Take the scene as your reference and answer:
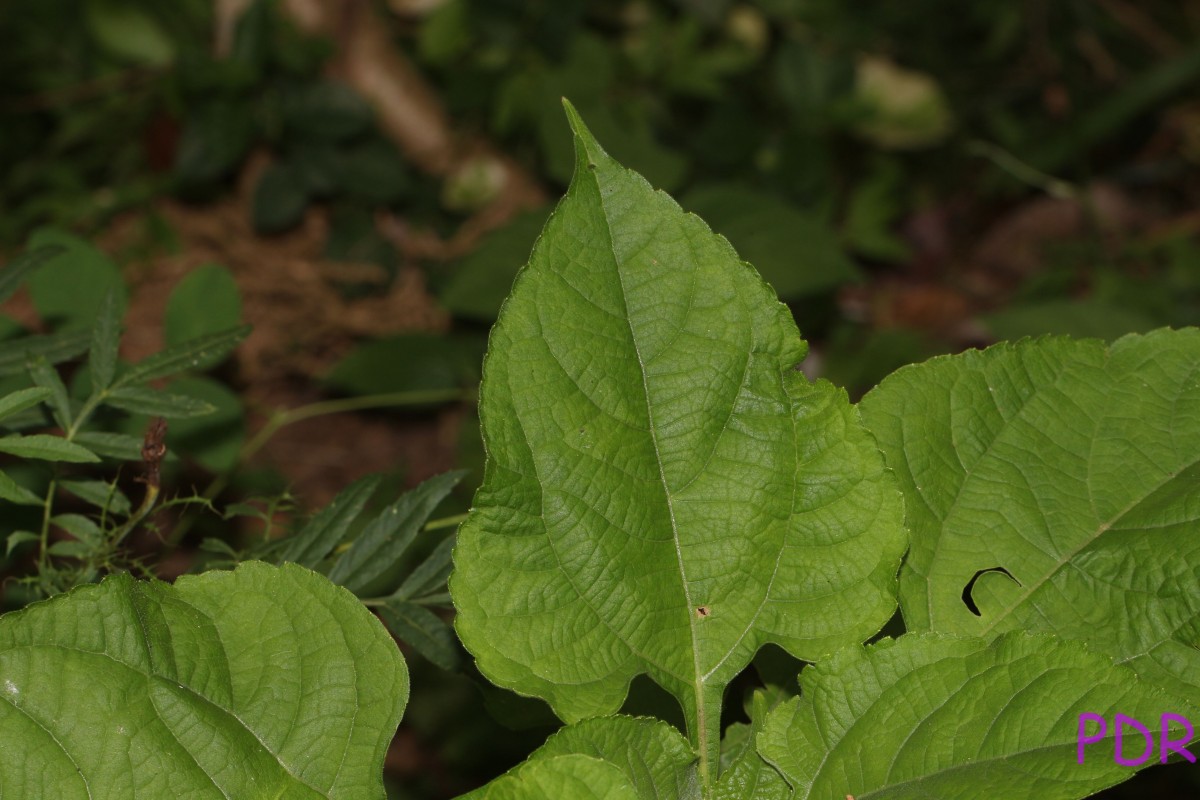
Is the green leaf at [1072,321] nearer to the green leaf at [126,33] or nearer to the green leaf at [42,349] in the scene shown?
the green leaf at [42,349]

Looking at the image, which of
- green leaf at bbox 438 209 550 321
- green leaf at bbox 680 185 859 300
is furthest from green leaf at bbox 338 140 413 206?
green leaf at bbox 680 185 859 300

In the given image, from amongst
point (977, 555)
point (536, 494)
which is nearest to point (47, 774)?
point (536, 494)

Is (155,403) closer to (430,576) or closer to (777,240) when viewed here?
(430,576)

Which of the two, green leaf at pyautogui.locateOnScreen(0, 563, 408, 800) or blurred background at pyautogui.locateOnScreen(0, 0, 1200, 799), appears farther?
blurred background at pyautogui.locateOnScreen(0, 0, 1200, 799)

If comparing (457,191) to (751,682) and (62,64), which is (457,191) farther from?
(751,682)

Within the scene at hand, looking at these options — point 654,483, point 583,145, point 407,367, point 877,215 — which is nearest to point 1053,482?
point 654,483

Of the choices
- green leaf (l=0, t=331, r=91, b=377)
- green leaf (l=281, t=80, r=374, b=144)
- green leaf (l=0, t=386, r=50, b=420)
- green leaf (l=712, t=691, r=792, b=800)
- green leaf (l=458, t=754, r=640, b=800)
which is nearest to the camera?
green leaf (l=458, t=754, r=640, b=800)

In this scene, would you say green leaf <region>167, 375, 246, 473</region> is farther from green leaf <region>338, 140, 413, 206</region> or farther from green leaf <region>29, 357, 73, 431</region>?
green leaf <region>338, 140, 413, 206</region>
